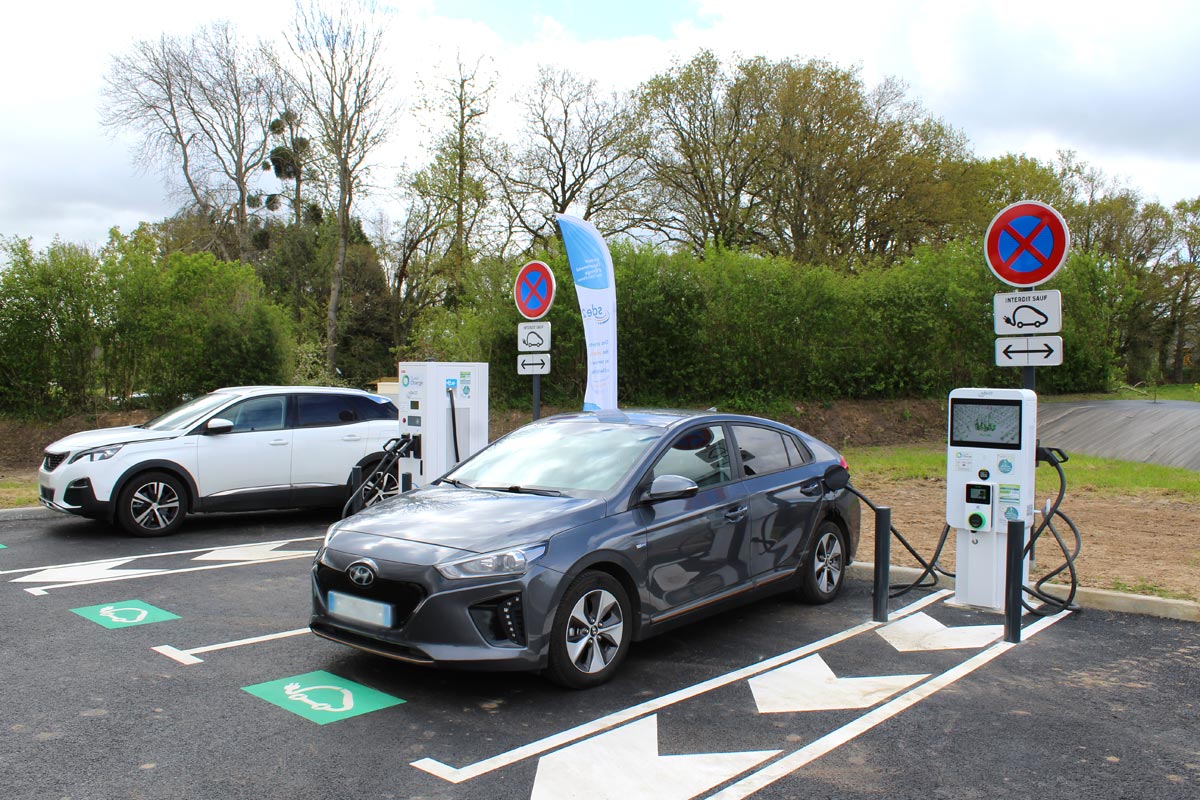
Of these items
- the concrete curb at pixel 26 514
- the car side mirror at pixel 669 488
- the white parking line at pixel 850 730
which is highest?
the car side mirror at pixel 669 488

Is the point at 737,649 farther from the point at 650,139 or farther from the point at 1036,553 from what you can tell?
the point at 650,139

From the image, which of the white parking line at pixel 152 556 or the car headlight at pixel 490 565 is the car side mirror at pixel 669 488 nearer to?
the car headlight at pixel 490 565

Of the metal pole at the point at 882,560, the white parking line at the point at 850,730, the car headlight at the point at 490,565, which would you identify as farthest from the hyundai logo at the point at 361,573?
the metal pole at the point at 882,560

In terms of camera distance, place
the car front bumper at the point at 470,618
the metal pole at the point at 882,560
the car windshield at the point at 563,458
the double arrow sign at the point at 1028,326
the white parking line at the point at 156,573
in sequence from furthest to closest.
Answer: the white parking line at the point at 156,573 < the double arrow sign at the point at 1028,326 < the metal pole at the point at 882,560 < the car windshield at the point at 563,458 < the car front bumper at the point at 470,618

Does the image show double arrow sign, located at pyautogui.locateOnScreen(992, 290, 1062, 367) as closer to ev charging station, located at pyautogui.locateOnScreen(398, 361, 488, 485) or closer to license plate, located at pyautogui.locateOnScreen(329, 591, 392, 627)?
license plate, located at pyautogui.locateOnScreen(329, 591, 392, 627)

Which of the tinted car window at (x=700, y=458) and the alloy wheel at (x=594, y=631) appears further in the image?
the tinted car window at (x=700, y=458)

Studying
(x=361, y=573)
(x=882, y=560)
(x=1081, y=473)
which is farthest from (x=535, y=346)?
(x=1081, y=473)

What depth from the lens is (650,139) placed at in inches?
1206

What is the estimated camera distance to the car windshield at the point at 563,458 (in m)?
5.46

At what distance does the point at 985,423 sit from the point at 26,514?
34.3ft

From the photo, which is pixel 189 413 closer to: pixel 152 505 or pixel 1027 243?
pixel 152 505

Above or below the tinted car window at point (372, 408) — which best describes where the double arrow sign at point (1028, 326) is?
above

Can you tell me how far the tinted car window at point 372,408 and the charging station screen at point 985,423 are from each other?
6874mm

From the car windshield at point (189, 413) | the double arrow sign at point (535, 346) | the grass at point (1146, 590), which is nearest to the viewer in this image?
the grass at point (1146, 590)
